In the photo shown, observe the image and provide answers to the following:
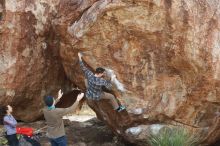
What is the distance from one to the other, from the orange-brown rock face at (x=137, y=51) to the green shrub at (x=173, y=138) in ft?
0.76

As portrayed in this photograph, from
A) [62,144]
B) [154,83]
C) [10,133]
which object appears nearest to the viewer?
[62,144]

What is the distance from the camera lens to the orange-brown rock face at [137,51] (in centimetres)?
1008

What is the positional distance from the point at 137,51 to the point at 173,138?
219cm

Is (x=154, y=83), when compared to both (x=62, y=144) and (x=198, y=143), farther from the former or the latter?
(x=62, y=144)

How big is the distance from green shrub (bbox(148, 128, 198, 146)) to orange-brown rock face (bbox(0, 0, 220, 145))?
0.76ft

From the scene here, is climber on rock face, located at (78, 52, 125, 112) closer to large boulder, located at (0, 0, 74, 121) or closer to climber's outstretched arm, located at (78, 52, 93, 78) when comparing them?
climber's outstretched arm, located at (78, 52, 93, 78)

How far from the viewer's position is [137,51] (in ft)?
35.4

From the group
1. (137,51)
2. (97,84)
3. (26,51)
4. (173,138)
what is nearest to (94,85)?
(97,84)

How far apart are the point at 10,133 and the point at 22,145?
485 mm

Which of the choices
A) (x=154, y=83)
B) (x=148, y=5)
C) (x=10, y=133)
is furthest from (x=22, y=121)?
(x=148, y=5)

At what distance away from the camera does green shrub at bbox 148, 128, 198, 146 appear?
10.1 meters

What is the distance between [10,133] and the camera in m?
10.0

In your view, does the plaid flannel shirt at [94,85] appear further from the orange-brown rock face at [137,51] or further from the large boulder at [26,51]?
the large boulder at [26,51]

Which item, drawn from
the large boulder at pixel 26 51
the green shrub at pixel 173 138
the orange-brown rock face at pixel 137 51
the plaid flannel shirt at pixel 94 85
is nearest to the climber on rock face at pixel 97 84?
the plaid flannel shirt at pixel 94 85
